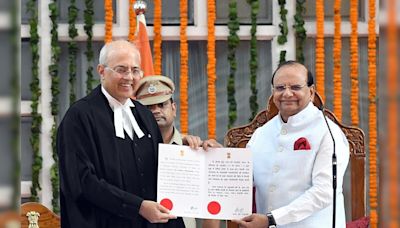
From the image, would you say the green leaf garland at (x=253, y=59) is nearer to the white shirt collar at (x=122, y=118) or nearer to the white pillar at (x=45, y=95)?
the white pillar at (x=45, y=95)

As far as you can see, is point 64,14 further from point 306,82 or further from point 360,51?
point 306,82

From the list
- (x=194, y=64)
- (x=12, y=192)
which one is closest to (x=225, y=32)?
(x=194, y=64)

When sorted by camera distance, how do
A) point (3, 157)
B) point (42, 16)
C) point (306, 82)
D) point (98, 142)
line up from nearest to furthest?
point (3, 157) → point (98, 142) → point (306, 82) → point (42, 16)

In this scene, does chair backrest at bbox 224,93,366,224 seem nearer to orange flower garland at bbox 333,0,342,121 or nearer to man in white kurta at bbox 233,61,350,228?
man in white kurta at bbox 233,61,350,228

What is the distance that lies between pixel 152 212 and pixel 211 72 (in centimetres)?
260

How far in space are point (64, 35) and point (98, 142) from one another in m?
2.56

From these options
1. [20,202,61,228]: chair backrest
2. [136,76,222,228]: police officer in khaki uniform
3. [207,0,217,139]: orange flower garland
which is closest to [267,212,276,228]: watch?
[136,76,222,228]: police officer in khaki uniform

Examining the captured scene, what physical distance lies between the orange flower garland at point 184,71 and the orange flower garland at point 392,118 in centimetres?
512

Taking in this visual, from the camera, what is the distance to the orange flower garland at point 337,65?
5.43 metres

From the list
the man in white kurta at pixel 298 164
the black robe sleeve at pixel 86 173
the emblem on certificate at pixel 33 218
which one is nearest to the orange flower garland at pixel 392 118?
the black robe sleeve at pixel 86 173

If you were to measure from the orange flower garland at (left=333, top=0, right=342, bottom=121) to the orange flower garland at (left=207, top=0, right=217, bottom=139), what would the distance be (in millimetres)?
809

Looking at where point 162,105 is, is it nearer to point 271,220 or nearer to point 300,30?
point 271,220

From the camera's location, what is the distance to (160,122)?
3.55 metres

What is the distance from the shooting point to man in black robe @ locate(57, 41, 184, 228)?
115 inches
